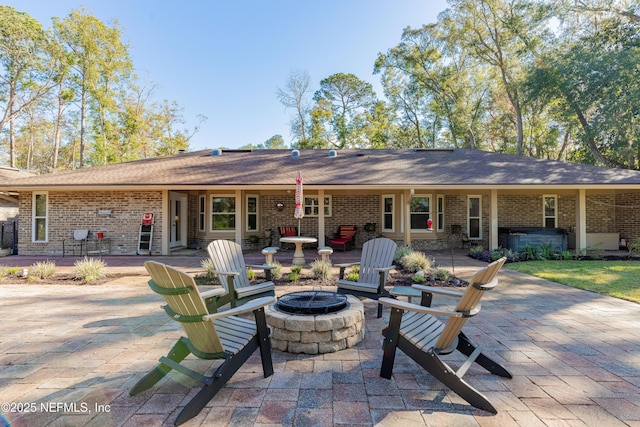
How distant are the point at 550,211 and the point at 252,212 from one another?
12.2 m

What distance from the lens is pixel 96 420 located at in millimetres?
2125

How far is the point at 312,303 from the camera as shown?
11.6ft

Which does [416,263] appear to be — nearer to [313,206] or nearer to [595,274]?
[595,274]

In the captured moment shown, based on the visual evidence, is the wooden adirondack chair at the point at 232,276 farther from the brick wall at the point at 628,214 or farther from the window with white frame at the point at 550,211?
the brick wall at the point at 628,214

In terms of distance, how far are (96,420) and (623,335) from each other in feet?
17.9

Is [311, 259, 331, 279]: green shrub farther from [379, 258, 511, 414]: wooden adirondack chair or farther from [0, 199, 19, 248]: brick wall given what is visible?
[0, 199, 19, 248]: brick wall

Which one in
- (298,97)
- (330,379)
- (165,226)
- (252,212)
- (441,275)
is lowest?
(330,379)

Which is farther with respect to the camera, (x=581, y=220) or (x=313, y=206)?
(x=313, y=206)

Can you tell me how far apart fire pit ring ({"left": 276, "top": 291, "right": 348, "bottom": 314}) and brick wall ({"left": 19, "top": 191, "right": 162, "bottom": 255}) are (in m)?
8.62

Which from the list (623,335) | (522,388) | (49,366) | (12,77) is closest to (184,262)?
(49,366)

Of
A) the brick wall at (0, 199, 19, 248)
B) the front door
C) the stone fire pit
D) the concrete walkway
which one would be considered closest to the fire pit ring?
the stone fire pit

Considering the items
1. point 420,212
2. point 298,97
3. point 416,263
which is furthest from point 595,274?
point 298,97

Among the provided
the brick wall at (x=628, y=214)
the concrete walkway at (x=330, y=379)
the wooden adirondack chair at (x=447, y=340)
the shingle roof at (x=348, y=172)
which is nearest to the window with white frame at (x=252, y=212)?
the shingle roof at (x=348, y=172)

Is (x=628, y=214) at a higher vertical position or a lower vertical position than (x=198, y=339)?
higher
